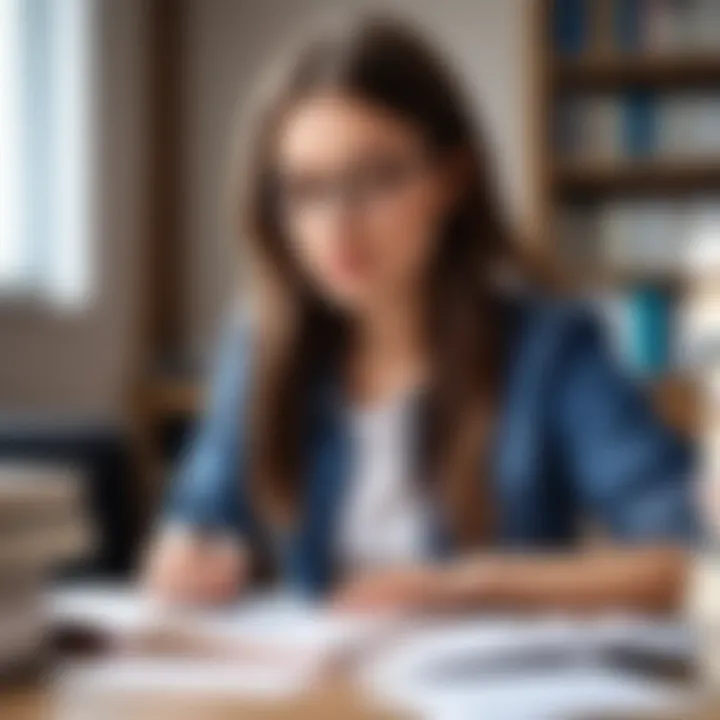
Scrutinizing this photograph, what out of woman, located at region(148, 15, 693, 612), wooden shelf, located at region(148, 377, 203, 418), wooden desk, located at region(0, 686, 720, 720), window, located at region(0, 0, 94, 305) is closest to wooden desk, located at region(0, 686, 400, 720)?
wooden desk, located at region(0, 686, 720, 720)

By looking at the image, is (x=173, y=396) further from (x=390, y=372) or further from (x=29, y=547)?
(x=29, y=547)

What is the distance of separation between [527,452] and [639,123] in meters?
0.98

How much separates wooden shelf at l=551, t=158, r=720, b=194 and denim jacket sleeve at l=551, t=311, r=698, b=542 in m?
0.86

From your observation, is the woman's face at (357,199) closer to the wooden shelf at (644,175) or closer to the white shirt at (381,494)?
the white shirt at (381,494)

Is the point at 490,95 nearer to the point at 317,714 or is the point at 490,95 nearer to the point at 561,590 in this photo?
the point at 561,590

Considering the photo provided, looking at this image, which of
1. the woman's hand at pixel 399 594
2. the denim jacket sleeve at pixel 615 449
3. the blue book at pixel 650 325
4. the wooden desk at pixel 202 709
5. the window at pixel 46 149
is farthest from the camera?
the blue book at pixel 650 325

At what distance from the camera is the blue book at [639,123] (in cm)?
173

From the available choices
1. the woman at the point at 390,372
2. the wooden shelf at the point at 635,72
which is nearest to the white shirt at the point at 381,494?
the woman at the point at 390,372

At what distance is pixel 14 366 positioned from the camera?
5.03 ft

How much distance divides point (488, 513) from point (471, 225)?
175 mm

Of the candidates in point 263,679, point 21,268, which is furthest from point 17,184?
point 263,679

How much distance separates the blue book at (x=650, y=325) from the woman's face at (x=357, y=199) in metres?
0.86

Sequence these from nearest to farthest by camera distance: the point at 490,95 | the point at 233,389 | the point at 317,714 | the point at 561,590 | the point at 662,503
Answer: the point at 317,714 < the point at 561,590 < the point at 662,503 < the point at 233,389 < the point at 490,95

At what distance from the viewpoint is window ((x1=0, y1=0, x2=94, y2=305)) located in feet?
4.84
